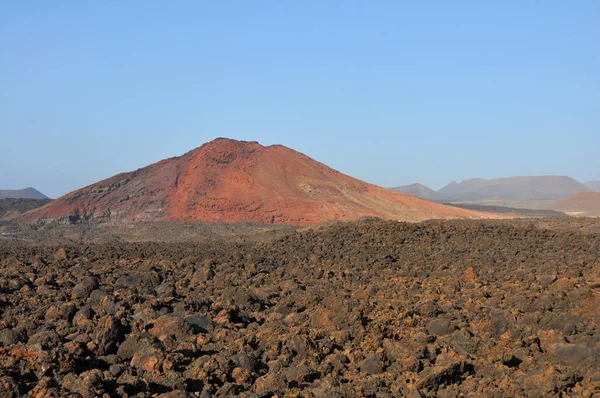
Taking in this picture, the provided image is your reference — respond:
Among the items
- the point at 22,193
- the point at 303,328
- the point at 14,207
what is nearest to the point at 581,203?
the point at 14,207

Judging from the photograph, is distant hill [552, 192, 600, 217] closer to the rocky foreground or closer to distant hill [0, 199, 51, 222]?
distant hill [0, 199, 51, 222]

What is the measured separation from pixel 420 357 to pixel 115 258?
10489mm

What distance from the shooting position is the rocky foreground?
6008 millimetres

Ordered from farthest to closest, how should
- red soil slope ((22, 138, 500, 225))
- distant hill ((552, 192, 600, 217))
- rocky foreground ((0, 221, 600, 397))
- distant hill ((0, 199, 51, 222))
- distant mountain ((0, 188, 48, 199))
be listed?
1. distant mountain ((0, 188, 48, 199))
2. distant hill ((552, 192, 600, 217))
3. distant hill ((0, 199, 51, 222))
4. red soil slope ((22, 138, 500, 225))
5. rocky foreground ((0, 221, 600, 397))

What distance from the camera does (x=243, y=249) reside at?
60.1 ft

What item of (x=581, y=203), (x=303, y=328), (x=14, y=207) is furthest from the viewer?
(x=581, y=203)

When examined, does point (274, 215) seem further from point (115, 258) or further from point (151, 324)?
point (151, 324)

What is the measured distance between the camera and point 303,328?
789cm

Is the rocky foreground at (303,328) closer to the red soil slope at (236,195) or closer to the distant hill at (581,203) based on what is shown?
the red soil slope at (236,195)

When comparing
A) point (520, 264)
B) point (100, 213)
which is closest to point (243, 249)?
point (520, 264)

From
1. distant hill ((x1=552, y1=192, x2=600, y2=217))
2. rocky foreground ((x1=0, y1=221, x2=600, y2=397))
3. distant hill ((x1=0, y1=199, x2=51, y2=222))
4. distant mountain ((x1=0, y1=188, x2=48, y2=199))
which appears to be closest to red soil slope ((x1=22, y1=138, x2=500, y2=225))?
distant hill ((x1=0, y1=199, x2=51, y2=222))

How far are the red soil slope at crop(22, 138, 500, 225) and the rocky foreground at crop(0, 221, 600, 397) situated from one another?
90.4ft

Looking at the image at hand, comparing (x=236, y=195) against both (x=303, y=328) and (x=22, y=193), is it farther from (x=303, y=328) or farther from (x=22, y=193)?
(x=22, y=193)

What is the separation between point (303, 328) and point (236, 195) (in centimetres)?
3646
